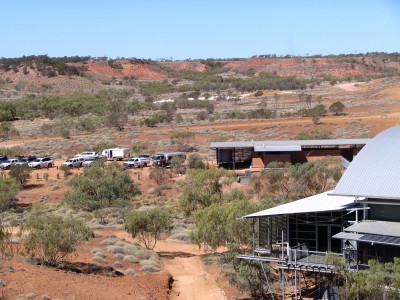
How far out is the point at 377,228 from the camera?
23906 millimetres

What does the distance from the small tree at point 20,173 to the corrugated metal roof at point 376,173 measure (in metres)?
41.9

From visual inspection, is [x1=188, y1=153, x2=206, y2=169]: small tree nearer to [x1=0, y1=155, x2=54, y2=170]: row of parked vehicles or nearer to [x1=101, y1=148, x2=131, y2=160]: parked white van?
[x1=101, y1=148, x2=131, y2=160]: parked white van

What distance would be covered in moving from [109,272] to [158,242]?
31.6 ft

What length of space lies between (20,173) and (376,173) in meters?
43.7

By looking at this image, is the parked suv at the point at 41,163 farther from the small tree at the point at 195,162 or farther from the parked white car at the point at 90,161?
the small tree at the point at 195,162

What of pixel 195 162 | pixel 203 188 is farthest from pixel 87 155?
pixel 203 188

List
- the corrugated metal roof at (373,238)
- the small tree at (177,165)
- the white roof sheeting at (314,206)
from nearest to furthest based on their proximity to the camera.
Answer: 1. the corrugated metal roof at (373,238)
2. the white roof sheeting at (314,206)
3. the small tree at (177,165)

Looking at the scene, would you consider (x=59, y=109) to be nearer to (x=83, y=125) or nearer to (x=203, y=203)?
(x=83, y=125)

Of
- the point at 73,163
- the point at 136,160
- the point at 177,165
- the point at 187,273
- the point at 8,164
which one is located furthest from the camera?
the point at 8,164

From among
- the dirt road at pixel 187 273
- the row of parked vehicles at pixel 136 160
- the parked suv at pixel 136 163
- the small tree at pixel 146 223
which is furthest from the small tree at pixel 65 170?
the small tree at pixel 146 223

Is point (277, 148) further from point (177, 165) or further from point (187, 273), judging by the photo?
point (187, 273)

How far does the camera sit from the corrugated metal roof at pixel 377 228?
23.3 m

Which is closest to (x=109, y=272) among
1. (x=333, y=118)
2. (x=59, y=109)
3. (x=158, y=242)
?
(x=158, y=242)

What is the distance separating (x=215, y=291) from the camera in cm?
2859
